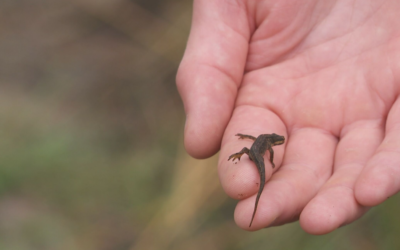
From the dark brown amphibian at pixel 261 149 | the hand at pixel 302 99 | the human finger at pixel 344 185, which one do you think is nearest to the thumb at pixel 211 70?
the hand at pixel 302 99

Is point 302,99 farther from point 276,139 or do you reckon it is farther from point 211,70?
point 211,70

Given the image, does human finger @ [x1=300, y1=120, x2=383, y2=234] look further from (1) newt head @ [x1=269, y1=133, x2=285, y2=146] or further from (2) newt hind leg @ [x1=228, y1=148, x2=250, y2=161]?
(2) newt hind leg @ [x1=228, y1=148, x2=250, y2=161]

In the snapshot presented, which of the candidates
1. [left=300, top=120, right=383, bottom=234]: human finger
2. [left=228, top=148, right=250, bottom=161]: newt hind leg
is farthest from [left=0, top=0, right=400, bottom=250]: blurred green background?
[left=228, top=148, right=250, bottom=161]: newt hind leg

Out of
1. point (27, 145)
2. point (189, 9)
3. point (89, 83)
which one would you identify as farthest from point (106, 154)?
point (189, 9)

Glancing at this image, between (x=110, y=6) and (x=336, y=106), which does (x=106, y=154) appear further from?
(x=336, y=106)

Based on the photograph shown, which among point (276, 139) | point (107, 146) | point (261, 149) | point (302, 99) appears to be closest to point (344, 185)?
point (261, 149)

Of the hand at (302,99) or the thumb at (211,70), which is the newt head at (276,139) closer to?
the hand at (302,99)
